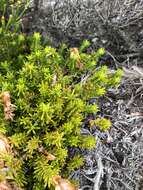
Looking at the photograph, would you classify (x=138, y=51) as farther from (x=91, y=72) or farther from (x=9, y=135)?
(x=9, y=135)

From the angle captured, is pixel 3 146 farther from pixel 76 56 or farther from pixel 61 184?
pixel 76 56

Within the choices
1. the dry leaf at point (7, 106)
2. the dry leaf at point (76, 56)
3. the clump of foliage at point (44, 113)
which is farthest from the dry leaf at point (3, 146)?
the dry leaf at point (76, 56)

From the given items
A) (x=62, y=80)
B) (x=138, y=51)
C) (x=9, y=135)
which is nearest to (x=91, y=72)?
(x=62, y=80)

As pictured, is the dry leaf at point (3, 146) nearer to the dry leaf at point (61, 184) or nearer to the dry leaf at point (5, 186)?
the dry leaf at point (5, 186)

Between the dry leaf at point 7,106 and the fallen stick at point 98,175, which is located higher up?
the dry leaf at point 7,106

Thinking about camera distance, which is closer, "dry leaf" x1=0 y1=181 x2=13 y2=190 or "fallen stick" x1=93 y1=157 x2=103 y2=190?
"dry leaf" x1=0 y1=181 x2=13 y2=190

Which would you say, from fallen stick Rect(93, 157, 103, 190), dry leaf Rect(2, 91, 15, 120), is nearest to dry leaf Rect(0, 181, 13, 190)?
dry leaf Rect(2, 91, 15, 120)

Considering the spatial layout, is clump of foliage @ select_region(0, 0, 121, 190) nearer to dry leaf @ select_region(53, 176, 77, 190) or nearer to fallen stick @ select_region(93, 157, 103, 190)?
dry leaf @ select_region(53, 176, 77, 190)

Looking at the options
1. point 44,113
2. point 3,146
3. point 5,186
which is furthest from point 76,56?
point 5,186
